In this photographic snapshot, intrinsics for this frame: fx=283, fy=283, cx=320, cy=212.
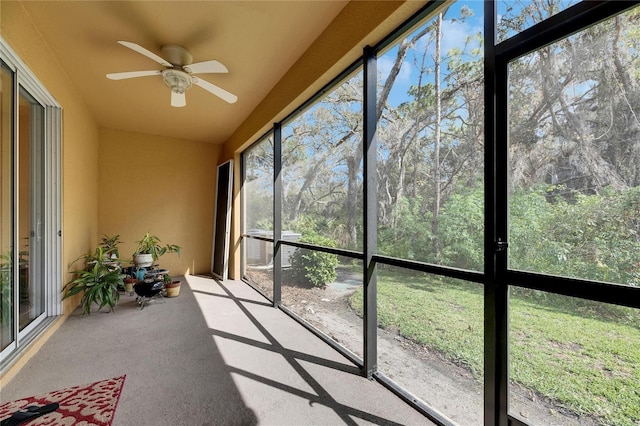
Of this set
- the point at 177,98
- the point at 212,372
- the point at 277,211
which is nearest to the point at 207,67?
the point at 177,98

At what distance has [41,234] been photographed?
2.80 metres

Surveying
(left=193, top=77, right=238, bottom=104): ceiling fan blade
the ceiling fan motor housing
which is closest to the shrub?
(left=193, top=77, right=238, bottom=104): ceiling fan blade

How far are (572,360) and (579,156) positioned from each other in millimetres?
819

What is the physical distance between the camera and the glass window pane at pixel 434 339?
164cm

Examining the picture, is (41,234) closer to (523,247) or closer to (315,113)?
(315,113)

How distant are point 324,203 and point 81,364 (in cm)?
262

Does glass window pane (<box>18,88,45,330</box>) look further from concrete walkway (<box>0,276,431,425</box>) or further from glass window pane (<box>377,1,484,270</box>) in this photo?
glass window pane (<box>377,1,484,270</box>)

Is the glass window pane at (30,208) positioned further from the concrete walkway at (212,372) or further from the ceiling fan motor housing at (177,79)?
the ceiling fan motor housing at (177,79)

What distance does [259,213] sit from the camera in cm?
492

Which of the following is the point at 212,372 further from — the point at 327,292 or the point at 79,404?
the point at 327,292

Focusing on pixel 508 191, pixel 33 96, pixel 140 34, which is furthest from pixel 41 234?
pixel 508 191

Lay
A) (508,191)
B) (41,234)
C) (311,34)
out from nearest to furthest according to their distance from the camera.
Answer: (508,191) < (311,34) < (41,234)

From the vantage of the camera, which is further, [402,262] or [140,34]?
[140,34]

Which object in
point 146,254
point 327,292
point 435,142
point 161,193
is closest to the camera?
point 435,142
